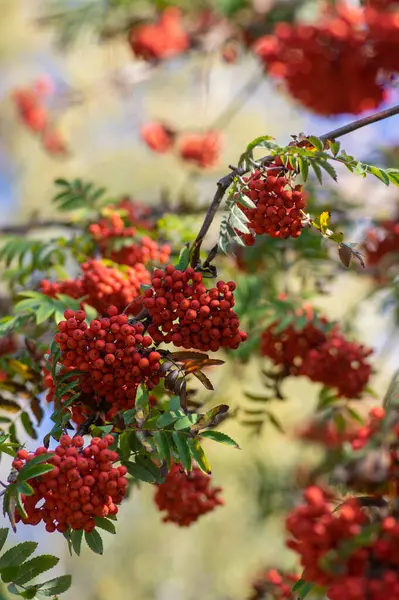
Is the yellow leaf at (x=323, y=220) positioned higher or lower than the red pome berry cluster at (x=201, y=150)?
lower

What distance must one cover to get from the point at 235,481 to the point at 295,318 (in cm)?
279

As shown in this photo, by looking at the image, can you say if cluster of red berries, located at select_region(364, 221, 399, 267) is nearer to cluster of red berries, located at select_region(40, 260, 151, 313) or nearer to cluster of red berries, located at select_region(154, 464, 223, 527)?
cluster of red berries, located at select_region(40, 260, 151, 313)

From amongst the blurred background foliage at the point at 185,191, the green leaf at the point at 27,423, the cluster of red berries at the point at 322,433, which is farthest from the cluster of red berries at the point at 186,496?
the cluster of red berries at the point at 322,433

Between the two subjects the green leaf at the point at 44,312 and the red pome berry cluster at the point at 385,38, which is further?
the red pome berry cluster at the point at 385,38

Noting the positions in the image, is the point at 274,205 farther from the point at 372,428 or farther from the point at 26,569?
the point at 26,569

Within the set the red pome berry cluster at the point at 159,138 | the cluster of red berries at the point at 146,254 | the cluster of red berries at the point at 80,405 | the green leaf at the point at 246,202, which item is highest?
the red pome berry cluster at the point at 159,138

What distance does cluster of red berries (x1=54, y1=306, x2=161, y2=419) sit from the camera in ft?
5.10

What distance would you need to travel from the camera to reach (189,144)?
489 centimetres

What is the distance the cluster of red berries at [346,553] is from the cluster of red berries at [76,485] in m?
0.32

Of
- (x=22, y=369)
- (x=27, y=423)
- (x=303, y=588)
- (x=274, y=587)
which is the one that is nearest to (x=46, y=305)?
(x=22, y=369)

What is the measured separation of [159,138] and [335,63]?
74.7 inches

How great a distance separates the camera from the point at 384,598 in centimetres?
111

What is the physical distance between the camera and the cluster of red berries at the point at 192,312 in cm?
157

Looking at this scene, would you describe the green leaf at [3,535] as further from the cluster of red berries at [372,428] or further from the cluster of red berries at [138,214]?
the cluster of red berries at [138,214]
